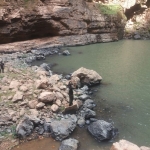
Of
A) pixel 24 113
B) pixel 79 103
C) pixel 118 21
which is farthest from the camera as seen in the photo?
pixel 118 21

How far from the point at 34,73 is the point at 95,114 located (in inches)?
246

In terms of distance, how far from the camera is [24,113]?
8656 millimetres

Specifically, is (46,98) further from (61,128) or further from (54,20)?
(54,20)

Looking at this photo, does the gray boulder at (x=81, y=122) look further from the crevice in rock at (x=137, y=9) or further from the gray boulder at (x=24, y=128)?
the crevice in rock at (x=137, y=9)

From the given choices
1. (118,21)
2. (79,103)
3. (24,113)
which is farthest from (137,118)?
(118,21)

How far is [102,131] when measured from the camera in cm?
759

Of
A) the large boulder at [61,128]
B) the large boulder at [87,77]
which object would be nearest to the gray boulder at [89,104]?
the large boulder at [61,128]

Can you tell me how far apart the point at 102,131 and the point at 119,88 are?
5.46 meters

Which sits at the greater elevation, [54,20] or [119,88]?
[54,20]

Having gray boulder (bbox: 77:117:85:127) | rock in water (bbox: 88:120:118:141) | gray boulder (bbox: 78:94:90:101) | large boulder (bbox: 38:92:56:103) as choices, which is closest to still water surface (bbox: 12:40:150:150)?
rock in water (bbox: 88:120:118:141)

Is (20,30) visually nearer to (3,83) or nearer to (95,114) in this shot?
(3,83)

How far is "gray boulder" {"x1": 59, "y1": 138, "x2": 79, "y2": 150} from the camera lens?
691 centimetres

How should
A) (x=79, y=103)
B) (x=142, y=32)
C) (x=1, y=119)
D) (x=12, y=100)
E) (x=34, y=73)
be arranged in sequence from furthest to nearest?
1. (x=142, y=32)
2. (x=34, y=73)
3. (x=79, y=103)
4. (x=12, y=100)
5. (x=1, y=119)

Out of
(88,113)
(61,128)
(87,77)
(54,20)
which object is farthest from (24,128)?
(54,20)
